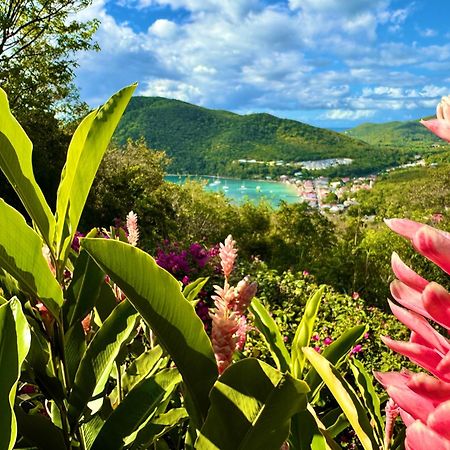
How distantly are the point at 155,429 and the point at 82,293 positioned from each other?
340 mm

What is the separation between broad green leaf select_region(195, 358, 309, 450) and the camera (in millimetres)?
580

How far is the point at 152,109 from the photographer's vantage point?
63562mm

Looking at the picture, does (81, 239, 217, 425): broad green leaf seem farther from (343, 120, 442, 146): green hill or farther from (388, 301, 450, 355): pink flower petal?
(343, 120, 442, 146): green hill

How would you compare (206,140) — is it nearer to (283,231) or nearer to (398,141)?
(398,141)

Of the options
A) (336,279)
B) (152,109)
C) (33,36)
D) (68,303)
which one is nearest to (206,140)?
(152,109)

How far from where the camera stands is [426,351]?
0.38 m

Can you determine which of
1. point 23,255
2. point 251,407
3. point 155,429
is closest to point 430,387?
point 251,407

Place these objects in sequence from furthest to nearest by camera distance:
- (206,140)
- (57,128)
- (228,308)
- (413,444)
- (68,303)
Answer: (206,140) < (57,128) < (68,303) < (228,308) < (413,444)

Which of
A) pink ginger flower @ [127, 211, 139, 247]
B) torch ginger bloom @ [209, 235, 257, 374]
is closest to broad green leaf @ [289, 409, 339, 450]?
torch ginger bloom @ [209, 235, 257, 374]

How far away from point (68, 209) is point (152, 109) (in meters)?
65.3

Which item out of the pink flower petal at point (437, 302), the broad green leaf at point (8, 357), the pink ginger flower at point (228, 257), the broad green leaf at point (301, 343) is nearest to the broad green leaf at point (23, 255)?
the broad green leaf at point (8, 357)

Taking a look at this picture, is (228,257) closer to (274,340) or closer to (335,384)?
(335,384)

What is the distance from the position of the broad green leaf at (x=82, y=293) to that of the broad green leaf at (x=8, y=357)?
24 centimetres

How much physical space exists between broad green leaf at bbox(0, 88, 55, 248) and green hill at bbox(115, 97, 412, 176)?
55.2 m
